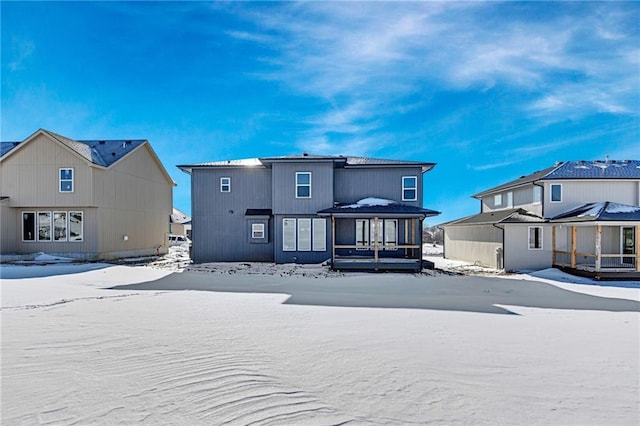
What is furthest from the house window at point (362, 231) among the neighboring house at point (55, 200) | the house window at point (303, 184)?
the neighboring house at point (55, 200)

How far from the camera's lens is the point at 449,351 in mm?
4980

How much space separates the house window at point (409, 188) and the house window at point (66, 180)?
19625mm

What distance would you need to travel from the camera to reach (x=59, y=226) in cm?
2009

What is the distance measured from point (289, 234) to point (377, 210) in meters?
5.10

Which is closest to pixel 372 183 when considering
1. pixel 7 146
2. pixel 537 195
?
pixel 537 195

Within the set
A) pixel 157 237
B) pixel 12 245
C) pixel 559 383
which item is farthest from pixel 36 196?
pixel 559 383

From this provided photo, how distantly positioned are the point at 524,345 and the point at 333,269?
36.2 feet

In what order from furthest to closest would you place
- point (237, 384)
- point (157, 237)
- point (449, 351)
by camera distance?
1. point (157, 237)
2. point (449, 351)
3. point (237, 384)

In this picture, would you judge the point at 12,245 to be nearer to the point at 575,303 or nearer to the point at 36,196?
the point at 36,196

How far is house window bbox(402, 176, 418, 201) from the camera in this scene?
1889 cm

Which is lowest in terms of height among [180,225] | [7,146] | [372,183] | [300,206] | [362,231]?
[180,225]

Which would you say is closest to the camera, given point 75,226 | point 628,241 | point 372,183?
point 628,241

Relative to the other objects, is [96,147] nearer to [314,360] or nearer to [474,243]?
[314,360]

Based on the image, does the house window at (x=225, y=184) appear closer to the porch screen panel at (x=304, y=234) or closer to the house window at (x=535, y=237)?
the porch screen panel at (x=304, y=234)
